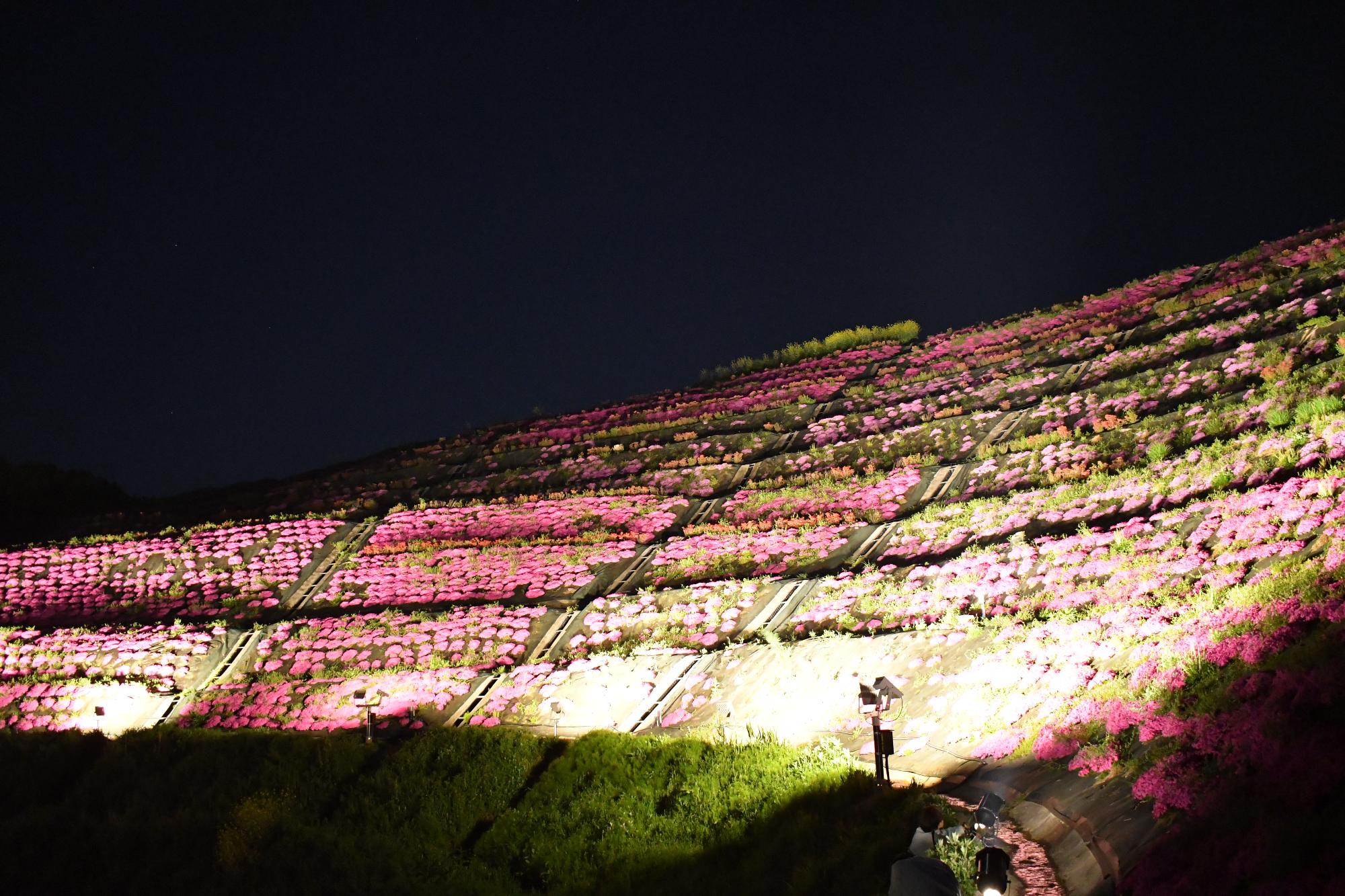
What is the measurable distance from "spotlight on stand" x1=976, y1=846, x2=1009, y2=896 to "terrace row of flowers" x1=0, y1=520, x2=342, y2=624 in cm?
1996

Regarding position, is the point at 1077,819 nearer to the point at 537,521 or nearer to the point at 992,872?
the point at 992,872

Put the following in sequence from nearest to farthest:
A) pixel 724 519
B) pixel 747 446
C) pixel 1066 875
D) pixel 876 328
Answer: pixel 1066 875 < pixel 724 519 < pixel 747 446 < pixel 876 328

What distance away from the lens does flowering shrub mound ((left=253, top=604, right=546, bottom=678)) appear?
1880 cm

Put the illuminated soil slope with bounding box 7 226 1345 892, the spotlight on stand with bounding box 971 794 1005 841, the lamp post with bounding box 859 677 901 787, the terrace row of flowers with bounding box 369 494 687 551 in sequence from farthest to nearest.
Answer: the terrace row of flowers with bounding box 369 494 687 551
the lamp post with bounding box 859 677 901 787
the illuminated soil slope with bounding box 7 226 1345 892
the spotlight on stand with bounding box 971 794 1005 841

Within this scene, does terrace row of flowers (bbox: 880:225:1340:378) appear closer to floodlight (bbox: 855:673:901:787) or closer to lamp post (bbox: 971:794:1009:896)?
floodlight (bbox: 855:673:901:787)

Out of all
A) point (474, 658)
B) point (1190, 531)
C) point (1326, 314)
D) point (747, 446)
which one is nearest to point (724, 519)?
point (747, 446)

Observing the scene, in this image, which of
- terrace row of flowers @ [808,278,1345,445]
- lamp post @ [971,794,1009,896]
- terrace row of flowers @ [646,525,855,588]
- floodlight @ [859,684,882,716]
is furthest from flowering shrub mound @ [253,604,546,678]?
terrace row of flowers @ [808,278,1345,445]

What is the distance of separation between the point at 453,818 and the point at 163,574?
17.1 metres

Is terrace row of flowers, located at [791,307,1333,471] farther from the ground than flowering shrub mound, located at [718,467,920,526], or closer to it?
farther from the ground

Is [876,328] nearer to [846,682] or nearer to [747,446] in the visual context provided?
[747,446]

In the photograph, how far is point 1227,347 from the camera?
73.0 feet

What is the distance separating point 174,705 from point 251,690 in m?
1.60

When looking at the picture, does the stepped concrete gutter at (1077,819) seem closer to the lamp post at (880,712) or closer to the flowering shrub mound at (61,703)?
the lamp post at (880,712)

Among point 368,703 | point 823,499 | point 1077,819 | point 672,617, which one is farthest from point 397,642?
point 1077,819
